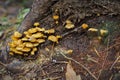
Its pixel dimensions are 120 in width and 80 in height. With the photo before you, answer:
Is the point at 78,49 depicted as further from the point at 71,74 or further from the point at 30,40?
the point at 30,40

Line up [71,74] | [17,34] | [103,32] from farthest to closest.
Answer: [17,34] < [103,32] < [71,74]

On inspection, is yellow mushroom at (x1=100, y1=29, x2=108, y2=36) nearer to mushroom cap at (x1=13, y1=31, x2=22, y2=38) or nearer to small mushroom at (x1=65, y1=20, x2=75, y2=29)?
small mushroom at (x1=65, y1=20, x2=75, y2=29)

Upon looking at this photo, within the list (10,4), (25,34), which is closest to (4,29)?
(25,34)

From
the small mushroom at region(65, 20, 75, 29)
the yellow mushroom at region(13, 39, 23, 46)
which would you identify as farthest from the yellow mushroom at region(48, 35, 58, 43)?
the yellow mushroom at region(13, 39, 23, 46)

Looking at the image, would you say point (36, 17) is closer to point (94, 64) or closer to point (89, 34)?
point (89, 34)

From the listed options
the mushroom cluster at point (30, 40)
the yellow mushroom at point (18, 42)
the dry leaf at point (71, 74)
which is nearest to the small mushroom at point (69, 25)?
the mushroom cluster at point (30, 40)

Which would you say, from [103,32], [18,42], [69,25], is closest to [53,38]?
[69,25]
